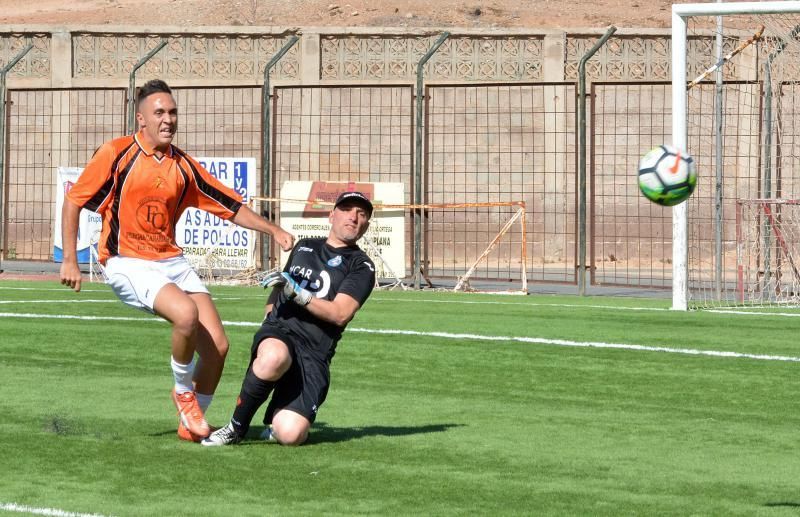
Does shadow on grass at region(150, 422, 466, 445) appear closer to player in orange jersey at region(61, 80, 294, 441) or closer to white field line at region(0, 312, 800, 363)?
player in orange jersey at region(61, 80, 294, 441)

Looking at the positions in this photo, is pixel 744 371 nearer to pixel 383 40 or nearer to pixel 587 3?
pixel 383 40

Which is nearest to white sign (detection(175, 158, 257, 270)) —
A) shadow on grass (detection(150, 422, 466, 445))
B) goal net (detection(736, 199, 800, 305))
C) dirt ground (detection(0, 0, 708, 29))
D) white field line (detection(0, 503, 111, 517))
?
goal net (detection(736, 199, 800, 305))

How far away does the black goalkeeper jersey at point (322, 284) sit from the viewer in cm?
789

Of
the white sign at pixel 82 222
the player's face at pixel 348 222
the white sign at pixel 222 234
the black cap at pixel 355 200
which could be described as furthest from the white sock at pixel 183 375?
the white sign at pixel 82 222

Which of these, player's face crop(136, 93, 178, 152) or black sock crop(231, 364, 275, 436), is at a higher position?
player's face crop(136, 93, 178, 152)

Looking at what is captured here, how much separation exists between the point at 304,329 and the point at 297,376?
265mm

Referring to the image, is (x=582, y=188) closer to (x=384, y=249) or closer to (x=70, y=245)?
(x=384, y=249)

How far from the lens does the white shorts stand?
310 inches

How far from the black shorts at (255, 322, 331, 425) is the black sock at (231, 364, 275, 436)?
0.14 meters

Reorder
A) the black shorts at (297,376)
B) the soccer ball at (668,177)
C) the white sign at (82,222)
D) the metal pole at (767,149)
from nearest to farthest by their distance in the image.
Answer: the black shorts at (297,376) < the soccer ball at (668,177) < the metal pole at (767,149) < the white sign at (82,222)

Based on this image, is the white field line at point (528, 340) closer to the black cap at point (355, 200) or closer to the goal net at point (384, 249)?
the black cap at point (355, 200)

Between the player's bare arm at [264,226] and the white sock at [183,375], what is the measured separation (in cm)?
86

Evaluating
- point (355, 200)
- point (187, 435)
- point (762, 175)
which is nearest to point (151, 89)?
point (355, 200)

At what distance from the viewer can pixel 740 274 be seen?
19031 millimetres
